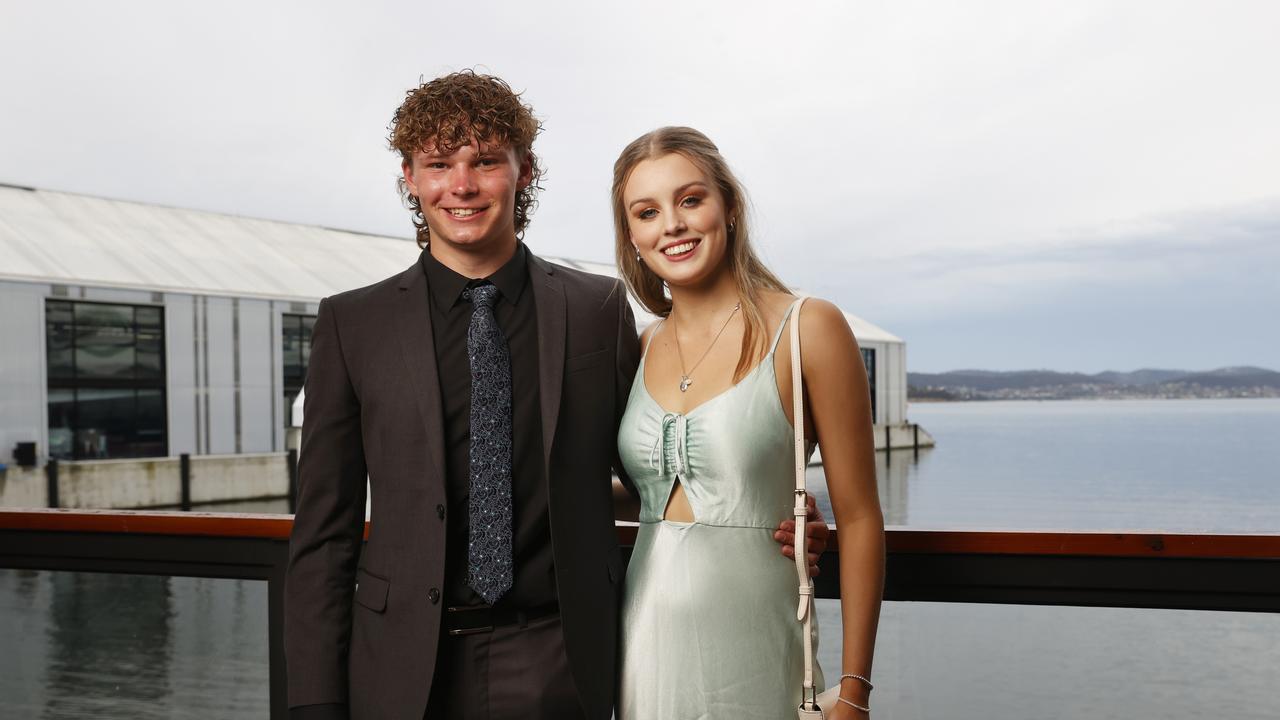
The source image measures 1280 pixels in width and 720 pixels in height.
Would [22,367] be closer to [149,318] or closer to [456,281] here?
[149,318]

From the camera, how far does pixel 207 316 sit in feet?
64.5

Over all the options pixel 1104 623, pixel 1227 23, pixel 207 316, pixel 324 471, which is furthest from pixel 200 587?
pixel 1227 23

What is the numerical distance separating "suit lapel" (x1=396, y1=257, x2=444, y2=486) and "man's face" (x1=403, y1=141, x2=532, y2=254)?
0.34 feet

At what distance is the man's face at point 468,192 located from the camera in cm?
172

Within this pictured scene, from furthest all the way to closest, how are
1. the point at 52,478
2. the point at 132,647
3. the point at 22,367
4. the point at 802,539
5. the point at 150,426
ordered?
the point at 150,426 < the point at 52,478 < the point at 22,367 < the point at 132,647 < the point at 802,539

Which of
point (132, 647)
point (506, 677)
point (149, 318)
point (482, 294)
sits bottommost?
point (132, 647)

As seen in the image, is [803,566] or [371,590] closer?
[803,566]

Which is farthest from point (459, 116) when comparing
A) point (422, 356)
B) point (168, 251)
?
point (168, 251)

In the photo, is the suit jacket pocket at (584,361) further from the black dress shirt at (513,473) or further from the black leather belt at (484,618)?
the black leather belt at (484,618)

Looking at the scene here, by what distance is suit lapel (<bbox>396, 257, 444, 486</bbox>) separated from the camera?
164cm

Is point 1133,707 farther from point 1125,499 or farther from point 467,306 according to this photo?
point 1125,499

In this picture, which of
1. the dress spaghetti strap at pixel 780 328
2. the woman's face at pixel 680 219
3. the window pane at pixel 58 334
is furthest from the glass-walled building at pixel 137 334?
the dress spaghetti strap at pixel 780 328

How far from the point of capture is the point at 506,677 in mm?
1635

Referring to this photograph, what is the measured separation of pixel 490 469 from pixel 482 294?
0.31m
